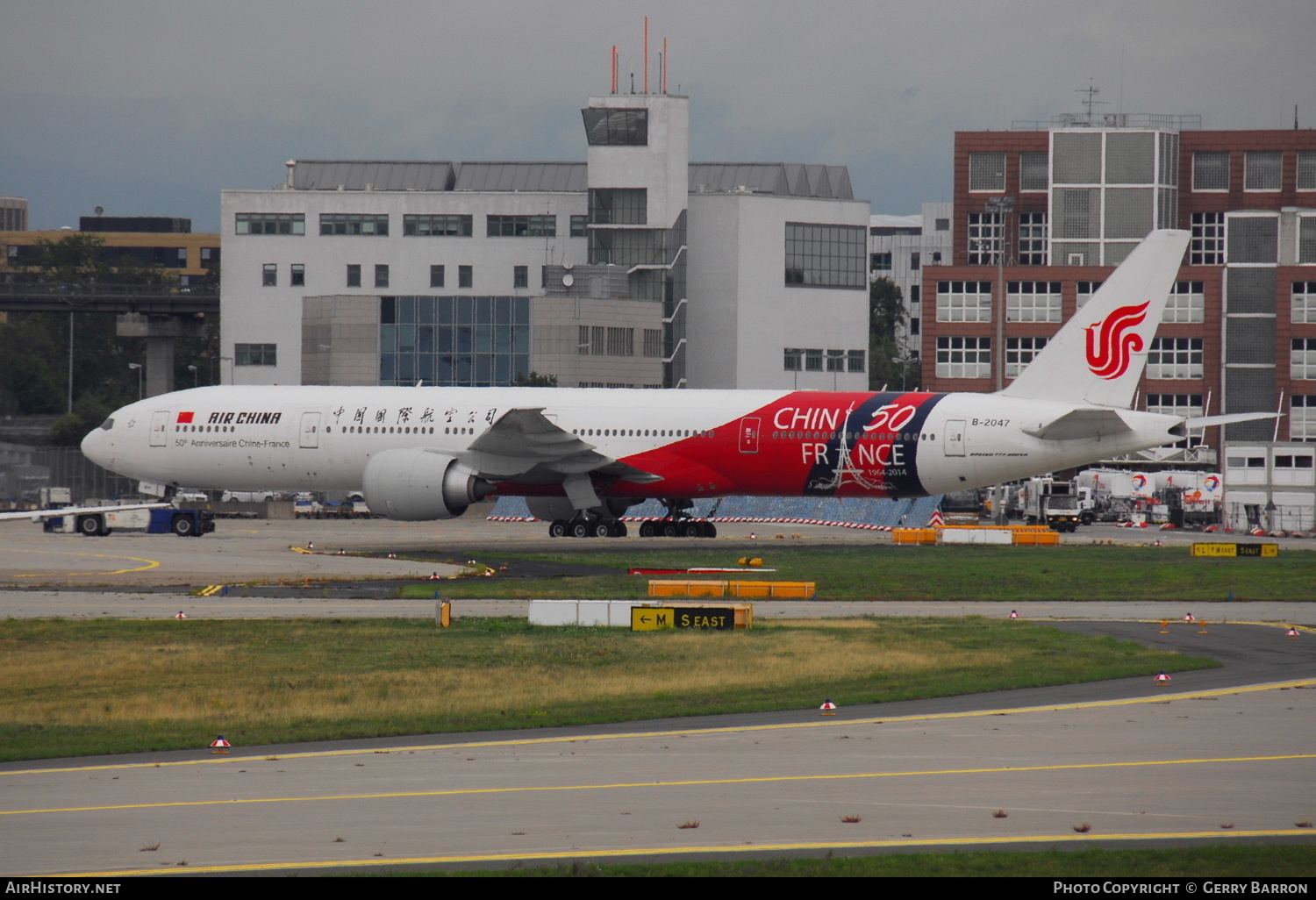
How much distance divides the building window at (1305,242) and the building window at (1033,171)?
779 inches

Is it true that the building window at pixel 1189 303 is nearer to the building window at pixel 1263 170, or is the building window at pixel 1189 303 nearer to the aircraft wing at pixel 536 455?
the building window at pixel 1263 170

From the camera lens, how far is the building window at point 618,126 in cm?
10831

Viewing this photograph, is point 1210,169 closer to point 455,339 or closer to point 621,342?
point 621,342

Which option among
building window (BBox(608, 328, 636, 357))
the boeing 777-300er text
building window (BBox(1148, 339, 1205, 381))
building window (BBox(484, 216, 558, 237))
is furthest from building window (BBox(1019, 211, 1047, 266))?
the boeing 777-300er text

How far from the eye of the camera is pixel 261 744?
640 inches

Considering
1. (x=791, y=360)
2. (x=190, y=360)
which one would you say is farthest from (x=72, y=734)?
(x=190, y=360)

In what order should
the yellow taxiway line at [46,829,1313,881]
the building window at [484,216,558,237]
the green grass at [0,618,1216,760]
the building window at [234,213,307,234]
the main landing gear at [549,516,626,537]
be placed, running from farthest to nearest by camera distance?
the building window at [484,216,558,237] < the building window at [234,213,307,234] < the main landing gear at [549,516,626,537] < the green grass at [0,618,1216,760] < the yellow taxiway line at [46,829,1313,881]

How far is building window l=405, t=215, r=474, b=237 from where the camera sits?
112m

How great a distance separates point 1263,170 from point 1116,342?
83732 millimetres

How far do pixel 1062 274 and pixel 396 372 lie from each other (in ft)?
159

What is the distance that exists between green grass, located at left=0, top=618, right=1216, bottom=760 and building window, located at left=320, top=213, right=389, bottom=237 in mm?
87742

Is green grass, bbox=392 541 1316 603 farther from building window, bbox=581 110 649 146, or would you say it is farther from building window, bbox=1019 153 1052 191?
building window, bbox=1019 153 1052 191

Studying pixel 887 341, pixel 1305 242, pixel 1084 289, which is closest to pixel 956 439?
pixel 1084 289

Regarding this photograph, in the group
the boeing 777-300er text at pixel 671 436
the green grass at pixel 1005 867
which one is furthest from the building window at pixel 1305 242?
the green grass at pixel 1005 867
